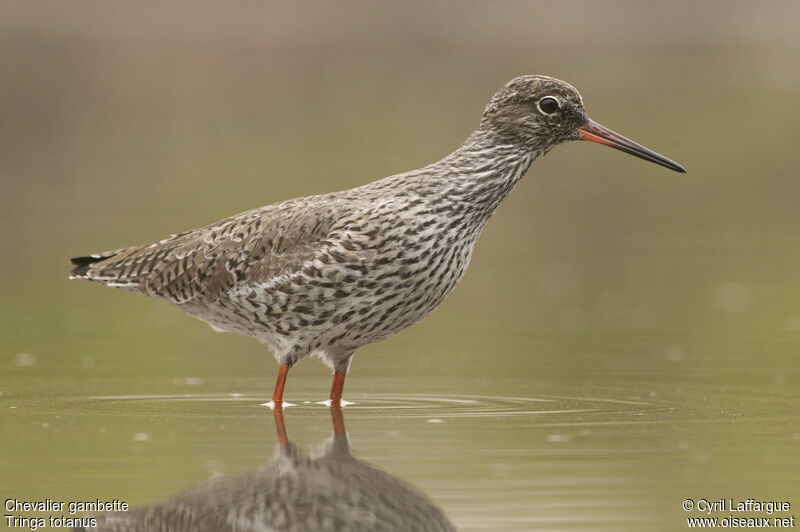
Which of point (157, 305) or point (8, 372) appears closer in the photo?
point (8, 372)

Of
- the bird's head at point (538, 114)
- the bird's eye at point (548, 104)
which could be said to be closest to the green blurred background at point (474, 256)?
the bird's head at point (538, 114)

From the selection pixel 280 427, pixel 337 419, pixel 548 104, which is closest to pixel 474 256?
pixel 548 104

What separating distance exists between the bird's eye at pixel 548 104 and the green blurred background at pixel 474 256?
204 cm

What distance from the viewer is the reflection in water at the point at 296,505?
332 inches

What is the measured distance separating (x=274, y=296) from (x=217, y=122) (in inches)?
1150

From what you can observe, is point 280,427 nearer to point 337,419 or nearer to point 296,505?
point 337,419

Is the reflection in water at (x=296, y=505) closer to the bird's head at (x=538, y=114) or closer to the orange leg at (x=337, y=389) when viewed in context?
the orange leg at (x=337, y=389)

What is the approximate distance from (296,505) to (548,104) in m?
4.63

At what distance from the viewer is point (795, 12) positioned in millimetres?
56781

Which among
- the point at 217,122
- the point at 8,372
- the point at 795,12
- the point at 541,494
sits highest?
the point at 795,12

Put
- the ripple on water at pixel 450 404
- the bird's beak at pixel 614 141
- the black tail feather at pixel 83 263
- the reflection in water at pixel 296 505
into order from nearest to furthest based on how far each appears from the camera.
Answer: the reflection in water at pixel 296 505 < the ripple on water at pixel 450 404 < the bird's beak at pixel 614 141 < the black tail feather at pixel 83 263

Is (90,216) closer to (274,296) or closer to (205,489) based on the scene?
(274,296)

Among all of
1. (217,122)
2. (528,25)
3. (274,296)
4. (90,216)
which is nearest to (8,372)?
(274,296)

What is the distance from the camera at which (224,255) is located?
12938 mm
